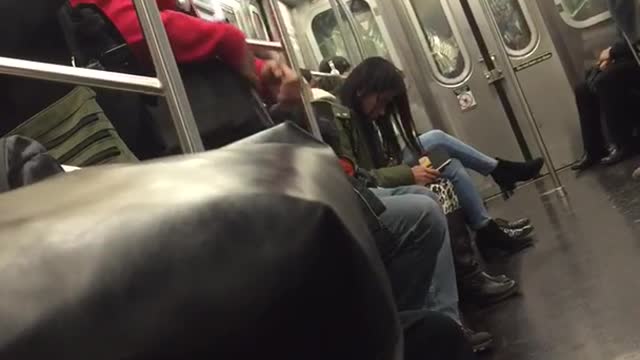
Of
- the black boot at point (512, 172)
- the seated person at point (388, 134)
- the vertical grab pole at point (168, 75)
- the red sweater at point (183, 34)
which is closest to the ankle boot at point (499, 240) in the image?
the seated person at point (388, 134)

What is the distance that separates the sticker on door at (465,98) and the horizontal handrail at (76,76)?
5.22 m

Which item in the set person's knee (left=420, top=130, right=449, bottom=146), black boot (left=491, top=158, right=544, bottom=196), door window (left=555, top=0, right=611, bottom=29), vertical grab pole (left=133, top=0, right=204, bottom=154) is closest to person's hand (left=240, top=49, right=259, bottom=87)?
vertical grab pole (left=133, top=0, right=204, bottom=154)

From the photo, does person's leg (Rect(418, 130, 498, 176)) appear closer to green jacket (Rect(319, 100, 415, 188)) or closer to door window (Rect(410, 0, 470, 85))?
green jacket (Rect(319, 100, 415, 188))

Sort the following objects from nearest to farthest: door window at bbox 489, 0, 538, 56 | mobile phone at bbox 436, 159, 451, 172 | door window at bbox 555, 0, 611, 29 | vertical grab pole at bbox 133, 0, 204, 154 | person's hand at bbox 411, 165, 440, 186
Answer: vertical grab pole at bbox 133, 0, 204, 154, person's hand at bbox 411, 165, 440, 186, mobile phone at bbox 436, 159, 451, 172, door window at bbox 555, 0, 611, 29, door window at bbox 489, 0, 538, 56

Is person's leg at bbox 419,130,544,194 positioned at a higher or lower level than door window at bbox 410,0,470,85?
lower

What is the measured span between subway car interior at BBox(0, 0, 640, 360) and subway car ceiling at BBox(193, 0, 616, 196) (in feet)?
0.58

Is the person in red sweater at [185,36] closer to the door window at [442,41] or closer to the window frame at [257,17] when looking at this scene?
the window frame at [257,17]

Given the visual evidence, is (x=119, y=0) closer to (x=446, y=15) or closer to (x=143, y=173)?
(x=143, y=173)

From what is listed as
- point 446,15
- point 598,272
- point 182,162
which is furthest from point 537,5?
point 182,162

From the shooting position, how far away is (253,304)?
0.43 metres

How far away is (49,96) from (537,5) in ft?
17.4

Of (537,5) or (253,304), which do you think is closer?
(253,304)

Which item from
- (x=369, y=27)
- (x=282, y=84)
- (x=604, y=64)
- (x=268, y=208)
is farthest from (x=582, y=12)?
(x=268, y=208)

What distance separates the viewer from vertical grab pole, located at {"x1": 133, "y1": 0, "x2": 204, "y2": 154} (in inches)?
60.9
